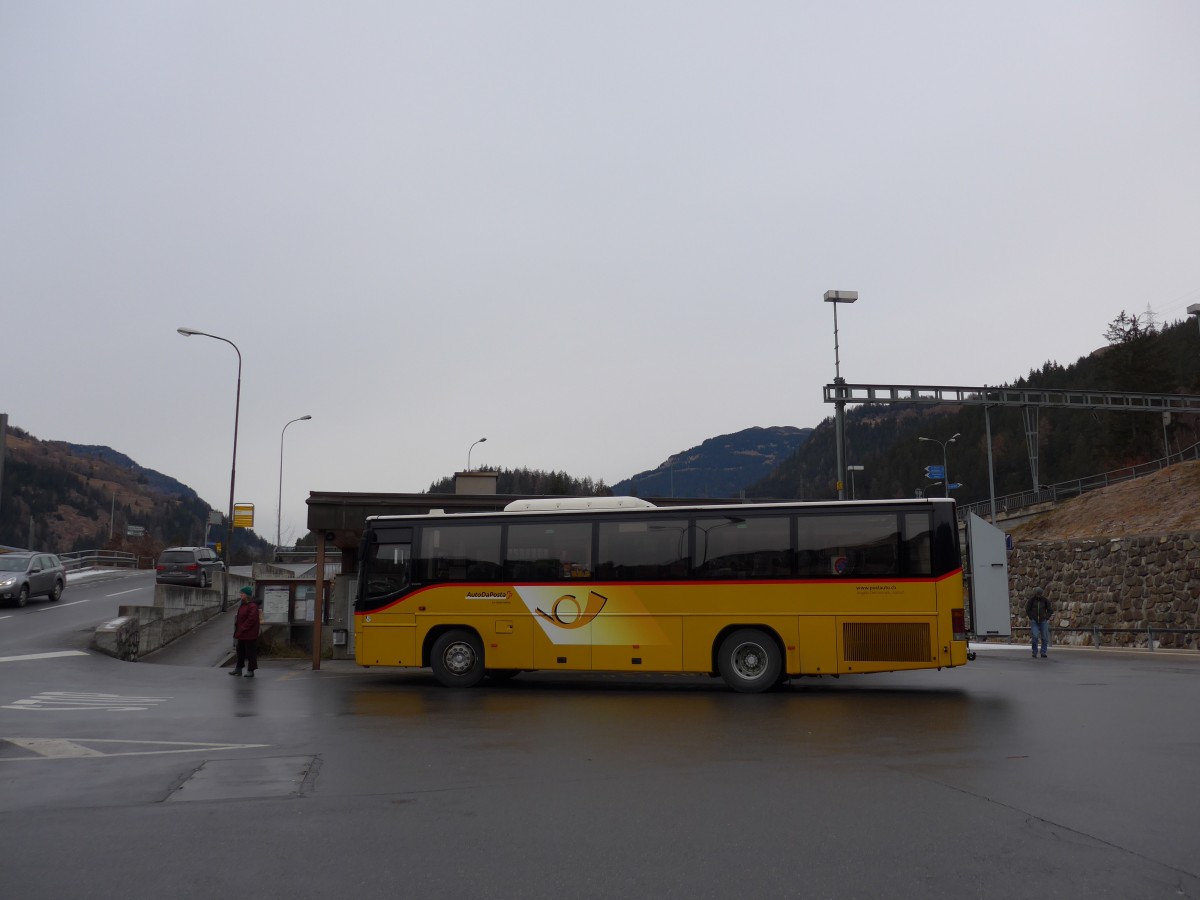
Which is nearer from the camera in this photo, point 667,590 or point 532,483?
point 667,590

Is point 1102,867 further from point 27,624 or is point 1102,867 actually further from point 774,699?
point 27,624

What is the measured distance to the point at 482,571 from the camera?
1788 cm

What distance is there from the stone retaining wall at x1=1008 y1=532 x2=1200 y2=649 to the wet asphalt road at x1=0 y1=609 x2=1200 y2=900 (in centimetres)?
2152

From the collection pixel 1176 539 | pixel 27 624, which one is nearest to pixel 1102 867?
pixel 27 624

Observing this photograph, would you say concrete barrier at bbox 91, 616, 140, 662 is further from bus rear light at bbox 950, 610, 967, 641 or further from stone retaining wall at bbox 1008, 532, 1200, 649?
stone retaining wall at bbox 1008, 532, 1200, 649

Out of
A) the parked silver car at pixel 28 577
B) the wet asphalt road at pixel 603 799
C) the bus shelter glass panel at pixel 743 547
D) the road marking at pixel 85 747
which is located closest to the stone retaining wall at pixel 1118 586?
the bus shelter glass panel at pixel 743 547

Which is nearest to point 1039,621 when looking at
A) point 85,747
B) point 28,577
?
point 85,747

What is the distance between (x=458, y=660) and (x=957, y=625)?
8.47m

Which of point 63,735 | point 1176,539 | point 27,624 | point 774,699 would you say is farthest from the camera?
point 1176,539

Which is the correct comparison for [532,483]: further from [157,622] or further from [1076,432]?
[157,622]

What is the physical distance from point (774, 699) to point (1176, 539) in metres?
25.1

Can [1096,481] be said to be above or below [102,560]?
above

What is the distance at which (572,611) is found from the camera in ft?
56.6

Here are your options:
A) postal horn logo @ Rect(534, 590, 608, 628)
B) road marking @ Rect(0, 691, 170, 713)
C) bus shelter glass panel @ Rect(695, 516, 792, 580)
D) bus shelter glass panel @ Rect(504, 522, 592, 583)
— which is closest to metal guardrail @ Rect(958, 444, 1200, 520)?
bus shelter glass panel @ Rect(695, 516, 792, 580)
